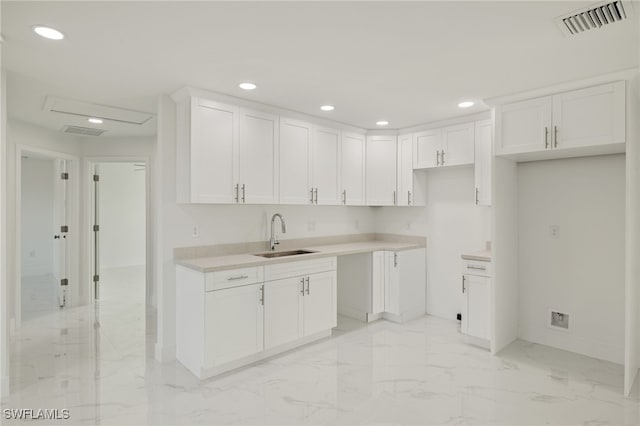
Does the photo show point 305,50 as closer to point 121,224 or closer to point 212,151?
point 212,151

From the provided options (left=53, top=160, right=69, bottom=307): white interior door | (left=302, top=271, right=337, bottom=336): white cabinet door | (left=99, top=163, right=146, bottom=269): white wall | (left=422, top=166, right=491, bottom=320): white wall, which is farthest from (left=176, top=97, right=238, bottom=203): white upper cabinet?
(left=99, top=163, right=146, bottom=269): white wall

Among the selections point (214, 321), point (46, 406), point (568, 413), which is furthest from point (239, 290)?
point (568, 413)

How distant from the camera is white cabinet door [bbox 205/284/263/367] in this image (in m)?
2.93

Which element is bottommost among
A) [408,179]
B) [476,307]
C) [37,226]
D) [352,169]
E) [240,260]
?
[476,307]

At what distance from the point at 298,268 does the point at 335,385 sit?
44.1 inches

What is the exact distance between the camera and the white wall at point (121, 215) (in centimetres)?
807

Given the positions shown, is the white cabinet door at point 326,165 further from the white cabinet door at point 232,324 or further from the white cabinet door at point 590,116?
the white cabinet door at point 590,116

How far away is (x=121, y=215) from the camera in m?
8.23

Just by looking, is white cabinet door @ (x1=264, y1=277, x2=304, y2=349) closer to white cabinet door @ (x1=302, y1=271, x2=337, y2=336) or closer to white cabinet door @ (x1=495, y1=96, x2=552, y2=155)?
white cabinet door @ (x1=302, y1=271, x2=337, y2=336)

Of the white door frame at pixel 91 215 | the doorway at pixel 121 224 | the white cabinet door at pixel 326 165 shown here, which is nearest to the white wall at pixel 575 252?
the white cabinet door at pixel 326 165

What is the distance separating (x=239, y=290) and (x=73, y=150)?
3.58 meters

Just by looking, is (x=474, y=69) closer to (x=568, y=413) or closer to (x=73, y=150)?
(x=568, y=413)

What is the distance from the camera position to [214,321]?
2955 millimetres

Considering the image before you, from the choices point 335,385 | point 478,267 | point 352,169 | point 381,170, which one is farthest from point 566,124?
point 335,385
